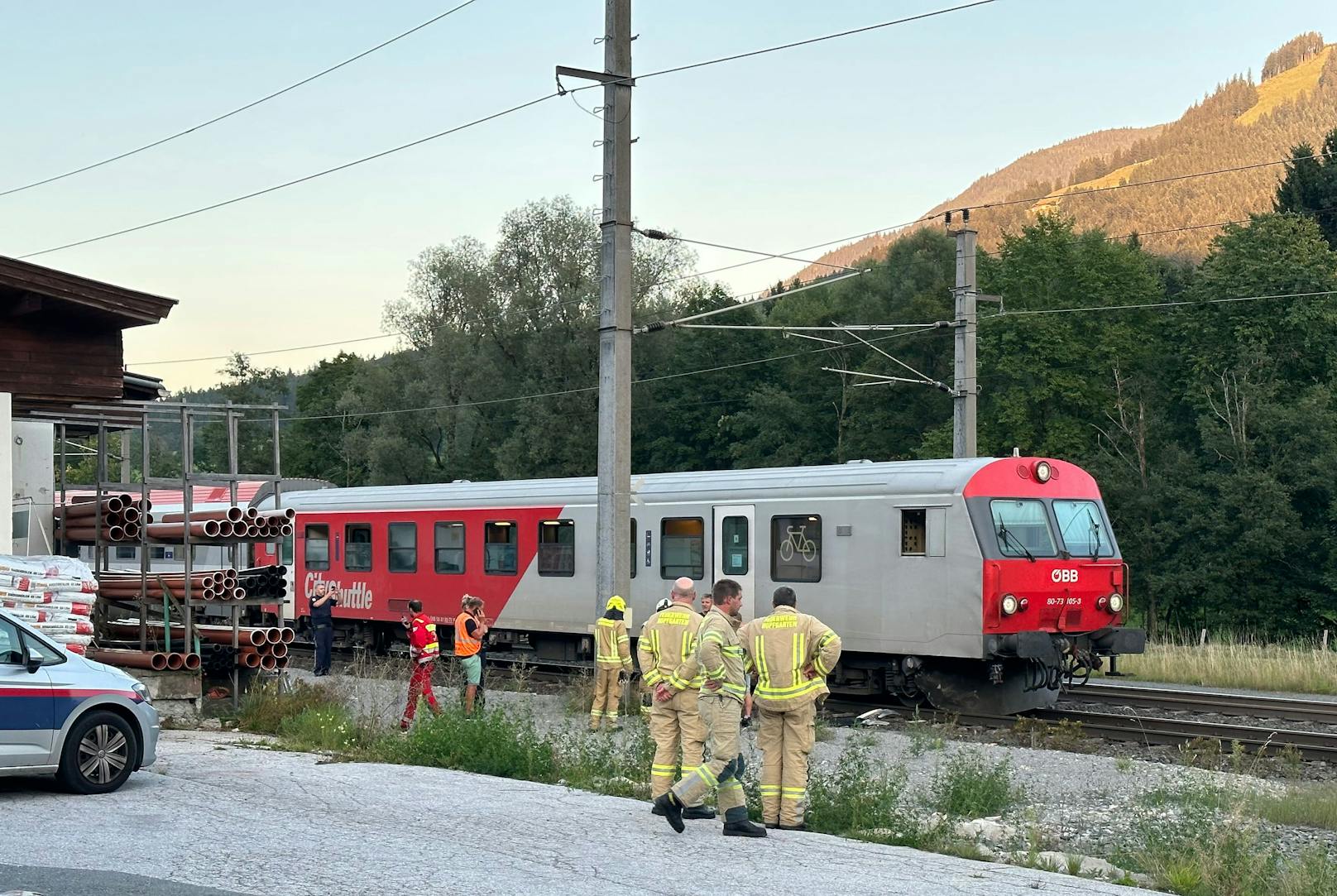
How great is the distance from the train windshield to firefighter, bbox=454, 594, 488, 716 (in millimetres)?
7110

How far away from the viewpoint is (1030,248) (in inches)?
2085

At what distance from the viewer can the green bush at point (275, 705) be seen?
16.4 m

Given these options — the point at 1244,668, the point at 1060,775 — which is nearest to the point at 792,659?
the point at 1060,775

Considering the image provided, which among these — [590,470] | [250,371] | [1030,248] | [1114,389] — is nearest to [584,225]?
[590,470]

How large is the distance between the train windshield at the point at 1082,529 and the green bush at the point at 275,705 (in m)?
8.82

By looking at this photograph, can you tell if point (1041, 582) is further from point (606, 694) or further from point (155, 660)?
point (155, 660)

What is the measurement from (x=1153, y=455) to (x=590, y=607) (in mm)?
31584

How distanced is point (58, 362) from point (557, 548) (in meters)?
8.21

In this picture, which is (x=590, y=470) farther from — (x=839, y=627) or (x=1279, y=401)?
(x=839, y=627)

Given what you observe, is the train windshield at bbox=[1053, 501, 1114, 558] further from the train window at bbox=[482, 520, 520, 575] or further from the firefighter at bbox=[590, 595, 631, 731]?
the train window at bbox=[482, 520, 520, 575]

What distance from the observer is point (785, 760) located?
10.4 metres

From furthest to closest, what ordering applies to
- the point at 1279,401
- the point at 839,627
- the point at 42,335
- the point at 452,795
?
the point at 1279,401
the point at 839,627
the point at 42,335
the point at 452,795

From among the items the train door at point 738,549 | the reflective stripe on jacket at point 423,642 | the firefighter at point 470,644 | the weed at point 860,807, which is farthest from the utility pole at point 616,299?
the weed at point 860,807

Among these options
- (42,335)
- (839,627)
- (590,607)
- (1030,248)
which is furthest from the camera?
(1030,248)
